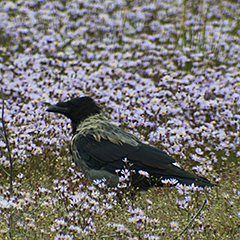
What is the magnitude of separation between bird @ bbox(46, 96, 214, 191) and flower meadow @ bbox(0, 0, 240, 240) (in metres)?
0.20

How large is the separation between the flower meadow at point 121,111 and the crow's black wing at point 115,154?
0.33m

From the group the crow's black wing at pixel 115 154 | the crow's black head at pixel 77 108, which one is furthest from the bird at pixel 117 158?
the crow's black head at pixel 77 108

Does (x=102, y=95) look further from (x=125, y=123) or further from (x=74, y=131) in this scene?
(x=74, y=131)

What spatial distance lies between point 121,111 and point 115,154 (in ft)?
5.98

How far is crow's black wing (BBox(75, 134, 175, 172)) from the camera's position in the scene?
14.3 feet

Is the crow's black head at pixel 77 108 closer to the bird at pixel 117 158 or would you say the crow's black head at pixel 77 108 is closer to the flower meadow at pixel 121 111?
the bird at pixel 117 158

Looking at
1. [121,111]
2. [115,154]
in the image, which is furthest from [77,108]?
[121,111]

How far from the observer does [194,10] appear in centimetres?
1251

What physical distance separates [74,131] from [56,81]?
96.4 inches

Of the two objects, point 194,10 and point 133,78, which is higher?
A: point 194,10

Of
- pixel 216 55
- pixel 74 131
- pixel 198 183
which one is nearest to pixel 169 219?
pixel 198 183

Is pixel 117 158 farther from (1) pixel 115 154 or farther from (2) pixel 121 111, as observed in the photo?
(2) pixel 121 111

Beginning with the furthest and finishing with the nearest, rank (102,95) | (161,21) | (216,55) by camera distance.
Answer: (161,21) → (216,55) → (102,95)

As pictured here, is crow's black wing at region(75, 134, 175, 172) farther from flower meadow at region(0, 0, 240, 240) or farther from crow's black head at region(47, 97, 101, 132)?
crow's black head at region(47, 97, 101, 132)
